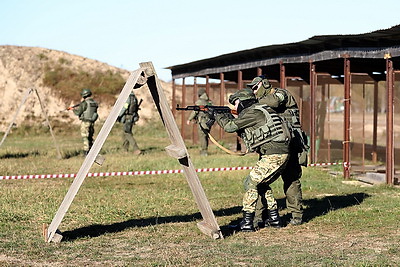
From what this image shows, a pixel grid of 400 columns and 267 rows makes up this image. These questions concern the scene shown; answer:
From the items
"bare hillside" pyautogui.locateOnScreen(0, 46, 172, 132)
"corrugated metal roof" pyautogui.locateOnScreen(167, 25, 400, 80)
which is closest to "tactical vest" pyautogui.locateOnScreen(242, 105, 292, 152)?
"corrugated metal roof" pyautogui.locateOnScreen(167, 25, 400, 80)

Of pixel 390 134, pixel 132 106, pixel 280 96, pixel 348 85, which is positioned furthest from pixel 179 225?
pixel 132 106

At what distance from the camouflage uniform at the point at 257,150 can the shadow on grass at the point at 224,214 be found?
0.54 metres

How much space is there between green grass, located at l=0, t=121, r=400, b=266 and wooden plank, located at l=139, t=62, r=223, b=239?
9.5 inches

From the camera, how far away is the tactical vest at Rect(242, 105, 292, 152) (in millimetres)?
8234

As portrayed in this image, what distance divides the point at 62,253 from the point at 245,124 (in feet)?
8.75

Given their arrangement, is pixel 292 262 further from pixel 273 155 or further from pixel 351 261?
pixel 273 155

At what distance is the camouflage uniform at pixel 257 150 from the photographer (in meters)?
8.16

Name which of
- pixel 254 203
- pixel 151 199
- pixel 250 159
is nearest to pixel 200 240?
pixel 254 203

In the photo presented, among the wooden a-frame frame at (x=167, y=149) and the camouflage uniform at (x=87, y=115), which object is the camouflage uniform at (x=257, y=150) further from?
the camouflage uniform at (x=87, y=115)

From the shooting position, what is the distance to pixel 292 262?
21.8ft

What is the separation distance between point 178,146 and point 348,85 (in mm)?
7911

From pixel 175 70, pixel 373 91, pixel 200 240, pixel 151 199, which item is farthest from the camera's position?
pixel 175 70

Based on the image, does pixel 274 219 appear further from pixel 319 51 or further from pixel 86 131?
pixel 86 131

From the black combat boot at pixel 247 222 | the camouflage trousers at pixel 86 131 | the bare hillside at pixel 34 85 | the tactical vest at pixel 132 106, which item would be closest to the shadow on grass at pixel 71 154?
the camouflage trousers at pixel 86 131
